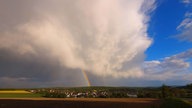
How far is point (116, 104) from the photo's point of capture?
3697 centimetres

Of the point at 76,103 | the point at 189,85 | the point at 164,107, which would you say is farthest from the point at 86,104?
the point at 189,85

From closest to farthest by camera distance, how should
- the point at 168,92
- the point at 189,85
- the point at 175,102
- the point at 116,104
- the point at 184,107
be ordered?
1. the point at 184,107
2. the point at 175,102
3. the point at 116,104
4. the point at 168,92
5. the point at 189,85

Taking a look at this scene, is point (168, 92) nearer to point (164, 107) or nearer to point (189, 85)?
point (164, 107)

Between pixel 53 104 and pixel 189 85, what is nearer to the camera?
pixel 53 104

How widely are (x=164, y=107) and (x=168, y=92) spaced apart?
1248 inches

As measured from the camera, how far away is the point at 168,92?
61.9 meters

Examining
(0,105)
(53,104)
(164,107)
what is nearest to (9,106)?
(0,105)

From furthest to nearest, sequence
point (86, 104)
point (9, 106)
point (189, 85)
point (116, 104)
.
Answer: point (189, 85)
point (9, 106)
point (86, 104)
point (116, 104)

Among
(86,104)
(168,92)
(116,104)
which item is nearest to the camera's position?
(116,104)

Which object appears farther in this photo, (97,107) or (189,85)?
(189,85)

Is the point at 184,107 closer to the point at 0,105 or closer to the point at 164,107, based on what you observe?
the point at 164,107

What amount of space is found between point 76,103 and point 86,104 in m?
1.55

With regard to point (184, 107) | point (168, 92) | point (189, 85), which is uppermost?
point (189, 85)

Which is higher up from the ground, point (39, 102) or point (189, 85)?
point (189, 85)
